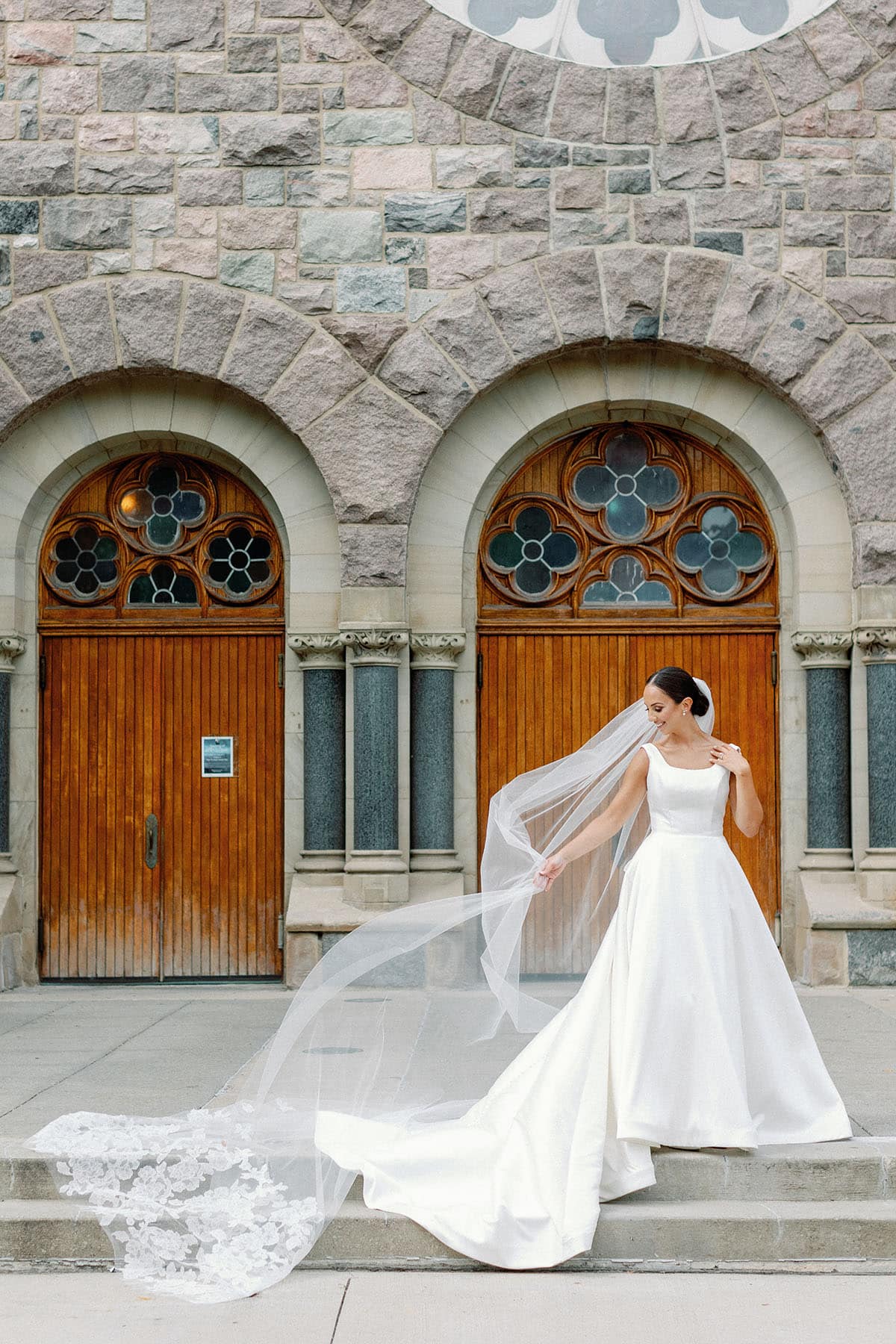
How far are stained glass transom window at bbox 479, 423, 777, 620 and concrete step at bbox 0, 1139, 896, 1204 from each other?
5641 millimetres

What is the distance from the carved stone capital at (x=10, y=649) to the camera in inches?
417

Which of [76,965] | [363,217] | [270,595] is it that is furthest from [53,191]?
[76,965]

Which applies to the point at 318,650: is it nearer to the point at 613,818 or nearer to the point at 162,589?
the point at 162,589

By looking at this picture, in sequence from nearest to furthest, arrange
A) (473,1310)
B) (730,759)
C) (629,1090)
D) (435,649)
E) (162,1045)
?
(473,1310) → (629,1090) → (730,759) → (162,1045) → (435,649)

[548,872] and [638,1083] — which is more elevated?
[548,872]

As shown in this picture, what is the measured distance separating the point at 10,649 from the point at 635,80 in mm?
5965

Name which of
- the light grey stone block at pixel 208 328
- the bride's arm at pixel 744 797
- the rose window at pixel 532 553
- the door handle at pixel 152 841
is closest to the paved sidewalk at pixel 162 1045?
the door handle at pixel 152 841

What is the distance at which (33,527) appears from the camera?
10.9m

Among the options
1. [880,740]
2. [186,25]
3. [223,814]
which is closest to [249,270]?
[186,25]

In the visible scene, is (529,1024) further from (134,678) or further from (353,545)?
(134,678)

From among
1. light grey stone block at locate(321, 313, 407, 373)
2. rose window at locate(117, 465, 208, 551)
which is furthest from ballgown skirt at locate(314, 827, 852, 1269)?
rose window at locate(117, 465, 208, 551)

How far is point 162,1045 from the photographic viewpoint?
8.09m

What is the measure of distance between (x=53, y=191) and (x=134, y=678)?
3476mm

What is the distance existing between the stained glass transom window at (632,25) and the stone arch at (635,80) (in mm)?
323
